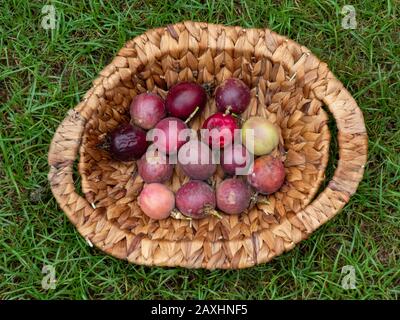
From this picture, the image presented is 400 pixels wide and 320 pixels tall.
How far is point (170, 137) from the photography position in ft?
6.89

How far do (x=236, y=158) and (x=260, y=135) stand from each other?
12 centimetres

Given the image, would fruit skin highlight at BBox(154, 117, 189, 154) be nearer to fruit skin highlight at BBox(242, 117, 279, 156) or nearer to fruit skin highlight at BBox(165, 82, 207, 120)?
fruit skin highlight at BBox(165, 82, 207, 120)

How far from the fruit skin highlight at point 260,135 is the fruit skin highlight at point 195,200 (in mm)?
231

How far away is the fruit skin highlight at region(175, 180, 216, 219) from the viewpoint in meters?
2.05

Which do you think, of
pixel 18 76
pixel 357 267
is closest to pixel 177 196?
pixel 357 267

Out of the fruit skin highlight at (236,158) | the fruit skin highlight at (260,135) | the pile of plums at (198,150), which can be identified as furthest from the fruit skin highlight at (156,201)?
the fruit skin highlight at (260,135)

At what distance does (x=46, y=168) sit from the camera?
7.63ft

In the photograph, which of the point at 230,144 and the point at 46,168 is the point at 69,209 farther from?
the point at 230,144

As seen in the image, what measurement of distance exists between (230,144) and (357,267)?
699mm

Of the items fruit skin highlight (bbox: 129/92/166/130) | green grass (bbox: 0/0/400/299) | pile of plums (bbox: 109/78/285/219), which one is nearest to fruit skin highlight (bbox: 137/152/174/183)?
pile of plums (bbox: 109/78/285/219)

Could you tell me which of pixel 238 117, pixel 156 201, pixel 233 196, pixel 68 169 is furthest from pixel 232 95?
pixel 68 169

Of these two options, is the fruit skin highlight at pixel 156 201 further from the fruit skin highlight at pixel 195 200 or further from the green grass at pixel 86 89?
the green grass at pixel 86 89

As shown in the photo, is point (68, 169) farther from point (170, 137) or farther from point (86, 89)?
point (86, 89)

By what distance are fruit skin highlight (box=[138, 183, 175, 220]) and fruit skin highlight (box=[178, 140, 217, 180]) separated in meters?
0.12
